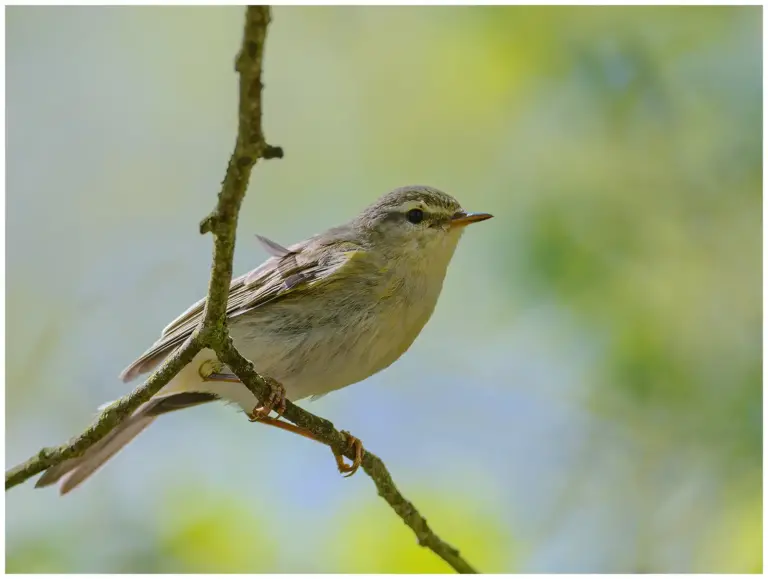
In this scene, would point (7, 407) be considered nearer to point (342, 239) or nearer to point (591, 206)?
point (342, 239)

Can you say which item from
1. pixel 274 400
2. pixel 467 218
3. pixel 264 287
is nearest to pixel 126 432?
pixel 264 287

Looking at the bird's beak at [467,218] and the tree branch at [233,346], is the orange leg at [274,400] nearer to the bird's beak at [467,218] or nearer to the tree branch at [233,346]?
the tree branch at [233,346]

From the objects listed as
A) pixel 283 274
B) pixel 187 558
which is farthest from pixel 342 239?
pixel 187 558

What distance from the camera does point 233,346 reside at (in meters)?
3.12

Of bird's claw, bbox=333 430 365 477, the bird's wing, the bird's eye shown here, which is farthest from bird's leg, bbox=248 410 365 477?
the bird's eye

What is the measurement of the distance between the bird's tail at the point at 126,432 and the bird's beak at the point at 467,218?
1.75m

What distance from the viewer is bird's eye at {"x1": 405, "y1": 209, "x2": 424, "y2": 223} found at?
15.6ft

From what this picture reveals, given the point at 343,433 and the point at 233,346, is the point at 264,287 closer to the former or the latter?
the point at 343,433

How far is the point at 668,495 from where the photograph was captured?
536 centimetres

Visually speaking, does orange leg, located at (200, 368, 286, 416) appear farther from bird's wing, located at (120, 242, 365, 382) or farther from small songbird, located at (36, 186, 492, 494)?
bird's wing, located at (120, 242, 365, 382)

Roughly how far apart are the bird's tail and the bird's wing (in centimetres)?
35

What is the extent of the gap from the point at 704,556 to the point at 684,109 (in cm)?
319

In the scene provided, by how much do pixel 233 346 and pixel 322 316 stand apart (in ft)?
3.69

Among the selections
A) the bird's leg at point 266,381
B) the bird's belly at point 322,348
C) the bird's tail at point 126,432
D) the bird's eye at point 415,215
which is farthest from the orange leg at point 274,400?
the bird's eye at point 415,215
